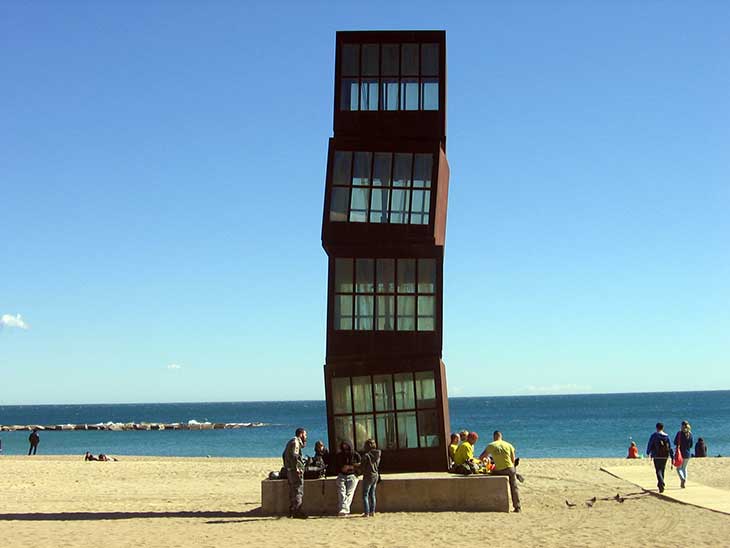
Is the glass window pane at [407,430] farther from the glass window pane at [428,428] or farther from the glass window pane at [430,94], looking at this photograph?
the glass window pane at [430,94]

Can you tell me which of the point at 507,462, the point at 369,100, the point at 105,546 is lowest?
the point at 105,546

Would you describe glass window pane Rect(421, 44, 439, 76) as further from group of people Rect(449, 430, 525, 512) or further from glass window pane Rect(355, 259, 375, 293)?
group of people Rect(449, 430, 525, 512)

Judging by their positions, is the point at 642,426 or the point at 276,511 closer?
the point at 276,511

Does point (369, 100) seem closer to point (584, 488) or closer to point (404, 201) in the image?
point (404, 201)

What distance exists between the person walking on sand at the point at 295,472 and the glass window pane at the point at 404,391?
3308mm

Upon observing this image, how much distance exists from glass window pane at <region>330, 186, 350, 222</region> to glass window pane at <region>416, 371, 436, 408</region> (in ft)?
14.3

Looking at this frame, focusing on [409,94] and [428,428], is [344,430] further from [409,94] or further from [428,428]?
[409,94]

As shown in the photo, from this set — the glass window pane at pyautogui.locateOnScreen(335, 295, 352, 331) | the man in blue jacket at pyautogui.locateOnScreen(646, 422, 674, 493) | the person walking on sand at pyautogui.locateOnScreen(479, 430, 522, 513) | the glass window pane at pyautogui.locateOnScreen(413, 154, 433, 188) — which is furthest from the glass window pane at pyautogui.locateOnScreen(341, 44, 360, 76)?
the man in blue jacket at pyautogui.locateOnScreen(646, 422, 674, 493)

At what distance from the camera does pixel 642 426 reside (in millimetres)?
118438

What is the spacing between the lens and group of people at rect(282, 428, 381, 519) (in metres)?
20.4

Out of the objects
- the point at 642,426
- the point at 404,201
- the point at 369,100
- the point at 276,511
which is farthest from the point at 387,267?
the point at 642,426

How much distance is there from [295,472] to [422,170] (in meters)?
8.16

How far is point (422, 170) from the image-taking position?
2359 centimetres

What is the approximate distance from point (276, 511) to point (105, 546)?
5265 millimetres
